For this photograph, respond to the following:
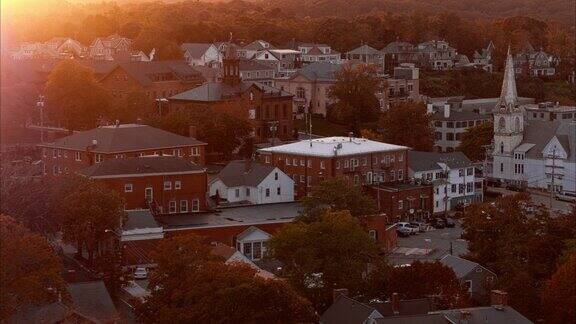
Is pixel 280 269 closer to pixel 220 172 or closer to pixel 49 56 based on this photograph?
pixel 220 172

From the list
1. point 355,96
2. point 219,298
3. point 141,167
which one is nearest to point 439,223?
A: point 141,167

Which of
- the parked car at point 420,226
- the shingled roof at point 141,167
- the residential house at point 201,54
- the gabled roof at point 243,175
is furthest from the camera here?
the residential house at point 201,54

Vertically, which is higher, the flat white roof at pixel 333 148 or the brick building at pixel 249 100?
the brick building at pixel 249 100

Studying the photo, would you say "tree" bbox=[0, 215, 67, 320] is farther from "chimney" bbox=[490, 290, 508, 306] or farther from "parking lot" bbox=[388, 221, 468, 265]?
"parking lot" bbox=[388, 221, 468, 265]

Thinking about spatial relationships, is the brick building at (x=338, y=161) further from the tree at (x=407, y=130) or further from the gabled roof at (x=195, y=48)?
the gabled roof at (x=195, y=48)

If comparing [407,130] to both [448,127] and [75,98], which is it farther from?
[75,98]

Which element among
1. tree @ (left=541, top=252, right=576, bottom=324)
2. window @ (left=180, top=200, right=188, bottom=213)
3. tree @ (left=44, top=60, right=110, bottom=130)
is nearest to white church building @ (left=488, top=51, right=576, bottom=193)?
tree @ (left=44, top=60, right=110, bottom=130)

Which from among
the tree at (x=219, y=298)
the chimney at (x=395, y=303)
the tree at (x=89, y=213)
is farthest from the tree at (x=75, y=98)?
the chimney at (x=395, y=303)
